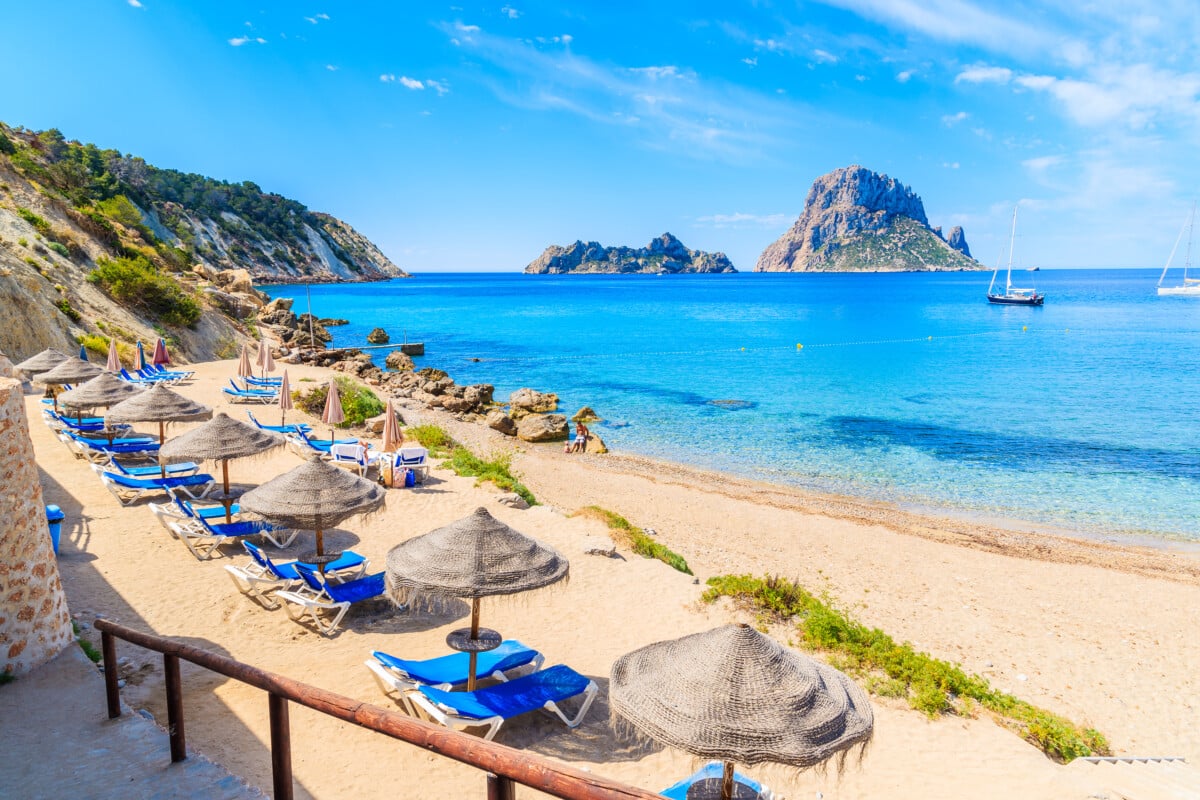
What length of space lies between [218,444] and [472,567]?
20.5 ft

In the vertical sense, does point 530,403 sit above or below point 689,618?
below

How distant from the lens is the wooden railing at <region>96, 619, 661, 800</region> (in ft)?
6.89

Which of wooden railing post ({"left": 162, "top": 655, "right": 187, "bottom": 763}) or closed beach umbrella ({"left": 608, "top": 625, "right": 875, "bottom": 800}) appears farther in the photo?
closed beach umbrella ({"left": 608, "top": 625, "right": 875, "bottom": 800})

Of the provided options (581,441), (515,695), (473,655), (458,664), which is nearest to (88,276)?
(581,441)

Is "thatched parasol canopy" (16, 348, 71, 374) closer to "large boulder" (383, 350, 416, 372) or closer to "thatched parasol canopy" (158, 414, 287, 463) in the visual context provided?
"thatched parasol canopy" (158, 414, 287, 463)

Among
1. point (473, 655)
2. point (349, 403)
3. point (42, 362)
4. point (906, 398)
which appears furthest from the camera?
point (906, 398)

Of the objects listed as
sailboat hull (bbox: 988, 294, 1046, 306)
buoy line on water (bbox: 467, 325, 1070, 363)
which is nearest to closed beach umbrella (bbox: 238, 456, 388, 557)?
buoy line on water (bbox: 467, 325, 1070, 363)

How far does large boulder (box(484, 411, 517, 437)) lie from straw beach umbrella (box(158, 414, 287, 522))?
1576 cm

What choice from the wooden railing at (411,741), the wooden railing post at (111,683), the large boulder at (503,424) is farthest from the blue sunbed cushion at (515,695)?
the large boulder at (503,424)

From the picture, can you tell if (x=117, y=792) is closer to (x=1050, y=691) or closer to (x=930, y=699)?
(x=930, y=699)

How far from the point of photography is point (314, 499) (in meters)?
8.98

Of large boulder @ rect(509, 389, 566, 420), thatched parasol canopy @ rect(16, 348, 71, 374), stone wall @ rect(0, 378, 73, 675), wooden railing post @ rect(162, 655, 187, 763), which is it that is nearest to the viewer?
wooden railing post @ rect(162, 655, 187, 763)

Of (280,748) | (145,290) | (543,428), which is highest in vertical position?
(145,290)

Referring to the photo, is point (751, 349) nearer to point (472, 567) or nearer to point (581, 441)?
point (581, 441)
